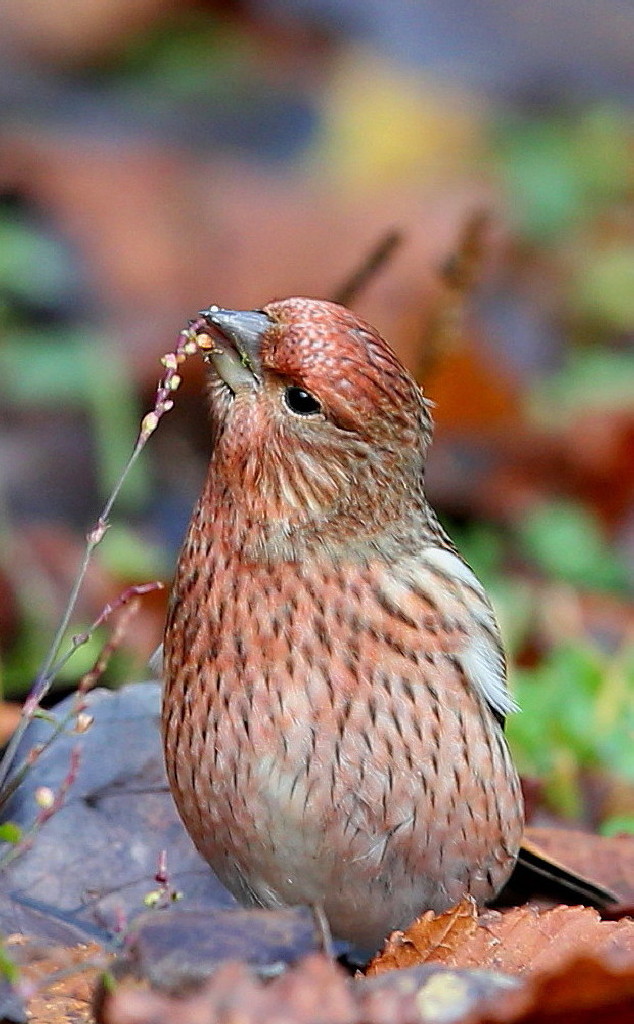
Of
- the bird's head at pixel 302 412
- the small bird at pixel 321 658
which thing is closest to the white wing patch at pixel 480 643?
the small bird at pixel 321 658

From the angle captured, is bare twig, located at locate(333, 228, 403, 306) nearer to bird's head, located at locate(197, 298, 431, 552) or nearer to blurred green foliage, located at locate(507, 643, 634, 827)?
blurred green foliage, located at locate(507, 643, 634, 827)

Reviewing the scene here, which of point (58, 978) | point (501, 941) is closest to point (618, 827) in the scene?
point (501, 941)

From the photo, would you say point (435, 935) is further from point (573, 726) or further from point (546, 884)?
point (573, 726)

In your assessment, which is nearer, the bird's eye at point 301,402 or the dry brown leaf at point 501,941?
the dry brown leaf at point 501,941

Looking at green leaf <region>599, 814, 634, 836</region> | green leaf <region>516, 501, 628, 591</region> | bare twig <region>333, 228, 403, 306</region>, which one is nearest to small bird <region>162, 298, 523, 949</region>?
green leaf <region>599, 814, 634, 836</region>

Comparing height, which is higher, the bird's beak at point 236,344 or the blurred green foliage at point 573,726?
the bird's beak at point 236,344

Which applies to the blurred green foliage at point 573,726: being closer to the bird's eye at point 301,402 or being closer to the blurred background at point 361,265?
the blurred background at point 361,265

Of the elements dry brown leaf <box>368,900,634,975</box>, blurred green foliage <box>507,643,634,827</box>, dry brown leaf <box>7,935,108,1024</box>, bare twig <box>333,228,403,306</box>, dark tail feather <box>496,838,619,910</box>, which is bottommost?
dry brown leaf <box>7,935,108,1024</box>
